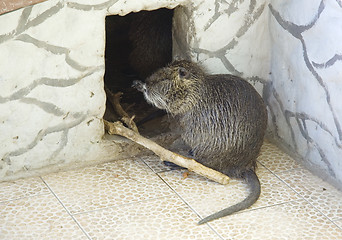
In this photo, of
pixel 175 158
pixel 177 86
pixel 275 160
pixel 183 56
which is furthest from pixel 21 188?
pixel 275 160

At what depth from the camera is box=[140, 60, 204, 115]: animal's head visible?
3510 millimetres

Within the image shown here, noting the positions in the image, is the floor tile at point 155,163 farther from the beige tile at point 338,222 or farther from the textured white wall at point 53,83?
the beige tile at point 338,222

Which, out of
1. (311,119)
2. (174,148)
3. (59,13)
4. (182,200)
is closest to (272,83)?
(311,119)

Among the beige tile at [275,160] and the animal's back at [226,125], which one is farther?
the beige tile at [275,160]

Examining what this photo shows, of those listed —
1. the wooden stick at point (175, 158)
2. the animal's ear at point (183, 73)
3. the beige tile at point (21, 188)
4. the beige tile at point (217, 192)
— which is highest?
the animal's ear at point (183, 73)

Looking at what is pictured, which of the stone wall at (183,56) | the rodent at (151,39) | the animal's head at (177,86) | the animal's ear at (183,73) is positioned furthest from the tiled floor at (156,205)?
the rodent at (151,39)

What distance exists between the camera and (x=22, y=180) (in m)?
3.54

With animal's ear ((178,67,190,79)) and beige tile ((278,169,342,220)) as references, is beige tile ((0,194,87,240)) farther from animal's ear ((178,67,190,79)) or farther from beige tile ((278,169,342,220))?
beige tile ((278,169,342,220))

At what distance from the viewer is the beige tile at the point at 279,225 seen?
10.2 feet

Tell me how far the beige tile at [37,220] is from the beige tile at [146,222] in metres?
0.08

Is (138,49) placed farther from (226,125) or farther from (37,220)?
(37,220)

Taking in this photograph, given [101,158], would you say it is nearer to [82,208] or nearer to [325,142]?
[82,208]

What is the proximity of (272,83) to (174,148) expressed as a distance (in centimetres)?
75

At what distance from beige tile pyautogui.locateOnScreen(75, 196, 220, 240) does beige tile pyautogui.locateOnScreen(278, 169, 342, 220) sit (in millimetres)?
658
